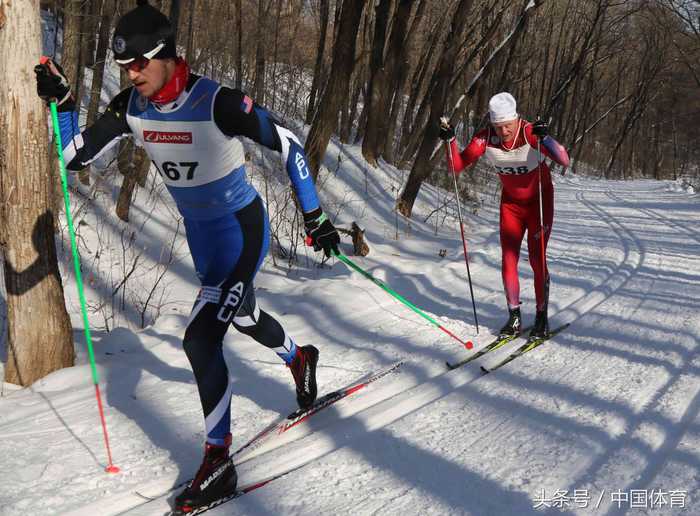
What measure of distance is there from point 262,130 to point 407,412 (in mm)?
1975

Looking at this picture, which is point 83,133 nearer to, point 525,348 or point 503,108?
point 503,108

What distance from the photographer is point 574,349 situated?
519cm

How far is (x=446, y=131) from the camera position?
541 centimetres

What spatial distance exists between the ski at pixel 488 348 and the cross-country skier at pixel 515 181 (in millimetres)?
89

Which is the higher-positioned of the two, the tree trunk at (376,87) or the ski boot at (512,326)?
the tree trunk at (376,87)

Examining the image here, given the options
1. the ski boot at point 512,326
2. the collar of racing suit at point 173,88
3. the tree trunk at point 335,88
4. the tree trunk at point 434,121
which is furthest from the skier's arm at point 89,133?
the tree trunk at point 434,121

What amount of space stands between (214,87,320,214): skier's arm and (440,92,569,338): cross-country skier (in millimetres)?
2472

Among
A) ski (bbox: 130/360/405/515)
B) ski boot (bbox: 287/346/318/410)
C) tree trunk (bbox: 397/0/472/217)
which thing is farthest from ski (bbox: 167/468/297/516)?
tree trunk (bbox: 397/0/472/217)

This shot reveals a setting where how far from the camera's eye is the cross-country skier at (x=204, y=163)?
2.84 m

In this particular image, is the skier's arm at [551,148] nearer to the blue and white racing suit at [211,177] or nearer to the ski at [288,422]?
the ski at [288,422]

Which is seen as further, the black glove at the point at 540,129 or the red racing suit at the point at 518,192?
the red racing suit at the point at 518,192

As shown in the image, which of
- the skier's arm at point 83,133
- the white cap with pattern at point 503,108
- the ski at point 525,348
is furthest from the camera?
the white cap with pattern at point 503,108

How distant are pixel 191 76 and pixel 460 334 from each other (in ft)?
11.4

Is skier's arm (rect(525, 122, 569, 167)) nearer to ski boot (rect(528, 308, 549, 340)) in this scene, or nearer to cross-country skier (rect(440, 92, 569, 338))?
cross-country skier (rect(440, 92, 569, 338))
